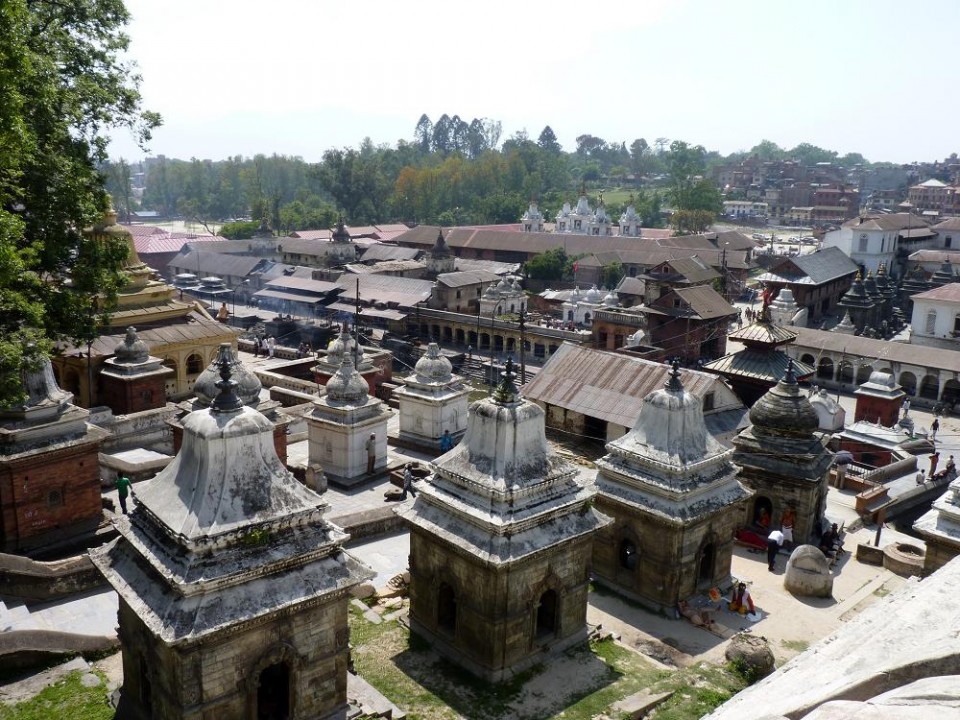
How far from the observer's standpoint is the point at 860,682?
18.7 feet

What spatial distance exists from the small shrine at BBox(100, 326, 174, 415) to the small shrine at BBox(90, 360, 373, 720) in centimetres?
1563

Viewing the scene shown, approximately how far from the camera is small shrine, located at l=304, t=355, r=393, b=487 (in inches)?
978

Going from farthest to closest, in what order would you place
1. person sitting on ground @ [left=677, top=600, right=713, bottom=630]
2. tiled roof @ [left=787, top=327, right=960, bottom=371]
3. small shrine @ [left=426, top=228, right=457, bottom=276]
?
small shrine @ [left=426, top=228, right=457, bottom=276] → tiled roof @ [left=787, top=327, right=960, bottom=371] → person sitting on ground @ [left=677, top=600, right=713, bottom=630]

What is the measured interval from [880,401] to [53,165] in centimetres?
3366

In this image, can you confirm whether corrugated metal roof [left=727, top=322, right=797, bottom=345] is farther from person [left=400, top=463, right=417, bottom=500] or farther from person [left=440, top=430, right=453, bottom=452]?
person [left=400, top=463, right=417, bottom=500]

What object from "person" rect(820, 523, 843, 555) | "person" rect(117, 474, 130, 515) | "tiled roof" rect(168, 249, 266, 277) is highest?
"tiled roof" rect(168, 249, 266, 277)

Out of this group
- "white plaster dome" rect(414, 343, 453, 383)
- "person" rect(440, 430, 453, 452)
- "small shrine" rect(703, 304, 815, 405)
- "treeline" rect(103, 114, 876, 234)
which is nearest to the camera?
"small shrine" rect(703, 304, 815, 405)

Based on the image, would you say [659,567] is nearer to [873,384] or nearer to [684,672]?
[684,672]

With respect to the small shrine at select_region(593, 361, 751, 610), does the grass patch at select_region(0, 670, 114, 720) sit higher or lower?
lower

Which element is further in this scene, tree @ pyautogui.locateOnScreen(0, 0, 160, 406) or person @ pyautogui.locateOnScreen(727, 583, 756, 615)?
person @ pyautogui.locateOnScreen(727, 583, 756, 615)

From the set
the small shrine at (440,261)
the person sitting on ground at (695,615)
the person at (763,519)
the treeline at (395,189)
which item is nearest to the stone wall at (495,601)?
the person sitting on ground at (695,615)

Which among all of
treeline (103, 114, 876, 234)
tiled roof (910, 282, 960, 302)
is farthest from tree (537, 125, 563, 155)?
tiled roof (910, 282, 960, 302)

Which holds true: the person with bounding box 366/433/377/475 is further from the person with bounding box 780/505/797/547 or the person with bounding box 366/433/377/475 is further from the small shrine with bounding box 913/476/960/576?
the small shrine with bounding box 913/476/960/576

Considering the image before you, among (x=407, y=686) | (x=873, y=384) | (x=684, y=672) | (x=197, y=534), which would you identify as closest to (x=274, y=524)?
(x=197, y=534)
